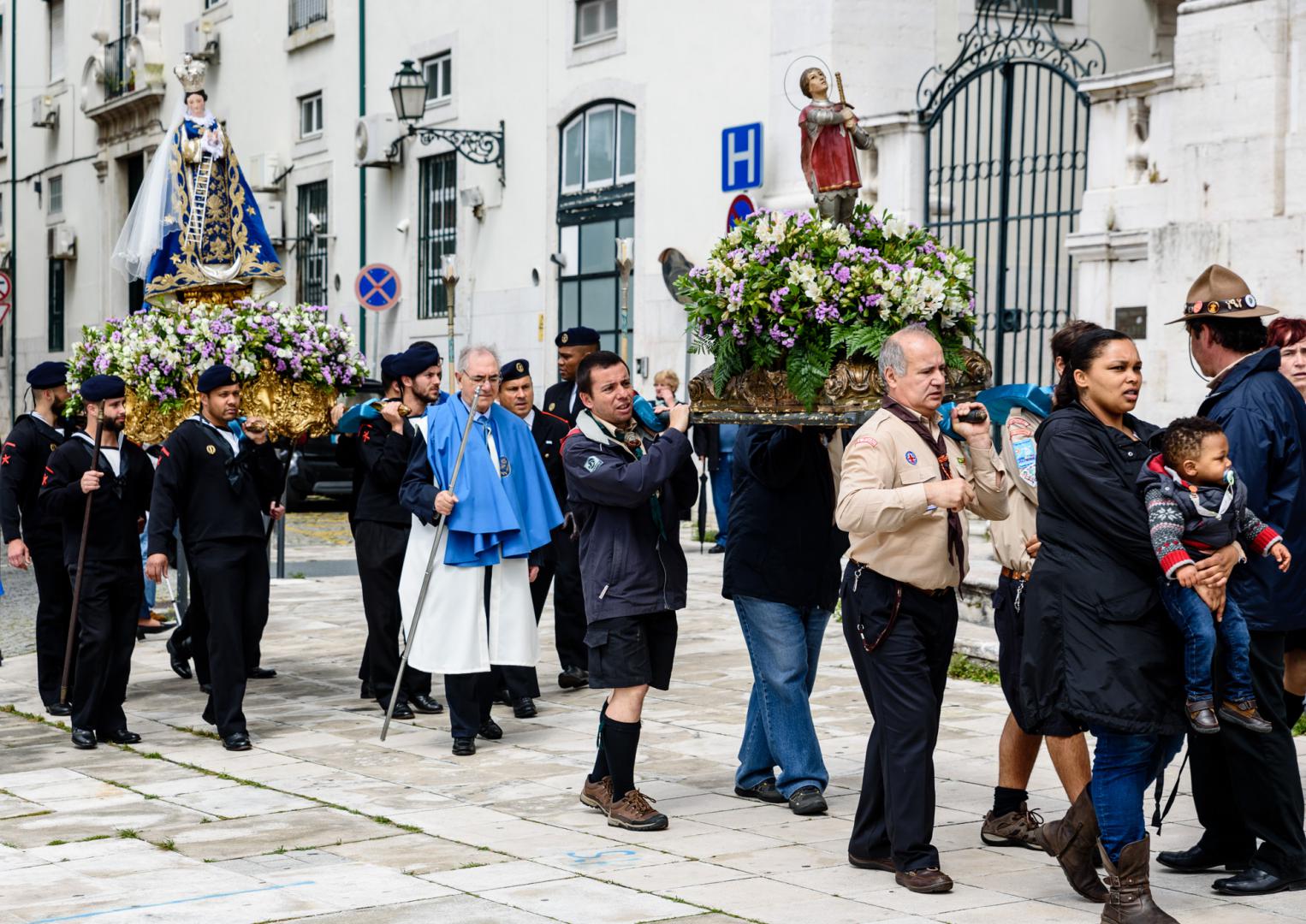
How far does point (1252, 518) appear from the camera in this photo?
6.03m

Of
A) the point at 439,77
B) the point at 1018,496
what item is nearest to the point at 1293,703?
the point at 1018,496

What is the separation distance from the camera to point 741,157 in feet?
64.6

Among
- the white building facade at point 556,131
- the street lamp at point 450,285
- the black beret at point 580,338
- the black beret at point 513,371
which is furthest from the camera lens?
the street lamp at point 450,285

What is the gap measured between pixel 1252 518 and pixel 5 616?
37.3ft

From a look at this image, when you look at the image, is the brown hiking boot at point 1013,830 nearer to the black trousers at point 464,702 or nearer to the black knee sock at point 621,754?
the black knee sock at point 621,754

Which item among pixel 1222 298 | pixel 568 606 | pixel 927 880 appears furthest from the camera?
pixel 568 606

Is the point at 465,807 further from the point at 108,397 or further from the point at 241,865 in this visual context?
the point at 108,397

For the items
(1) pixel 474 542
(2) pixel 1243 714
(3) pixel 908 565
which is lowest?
(2) pixel 1243 714

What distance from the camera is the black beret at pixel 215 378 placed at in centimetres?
953

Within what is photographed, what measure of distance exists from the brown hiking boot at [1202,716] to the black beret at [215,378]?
5508mm

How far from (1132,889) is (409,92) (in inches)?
794

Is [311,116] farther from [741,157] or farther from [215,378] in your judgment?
[215,378]

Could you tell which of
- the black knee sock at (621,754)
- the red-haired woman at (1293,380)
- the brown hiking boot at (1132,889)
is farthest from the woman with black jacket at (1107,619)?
the black knee sock at (621,754)

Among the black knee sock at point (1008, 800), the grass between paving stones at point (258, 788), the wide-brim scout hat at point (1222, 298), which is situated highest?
the wide-brim scout hat at point (1222, 298)
